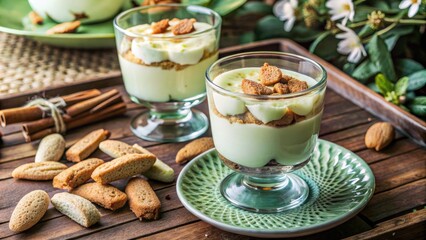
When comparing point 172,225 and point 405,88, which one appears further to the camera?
point 405,88

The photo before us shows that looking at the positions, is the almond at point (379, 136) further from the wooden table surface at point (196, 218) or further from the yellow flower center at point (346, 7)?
the yellow flower center at point (346, 7)

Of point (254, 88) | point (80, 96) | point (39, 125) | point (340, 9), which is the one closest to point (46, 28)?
point (80, 96)

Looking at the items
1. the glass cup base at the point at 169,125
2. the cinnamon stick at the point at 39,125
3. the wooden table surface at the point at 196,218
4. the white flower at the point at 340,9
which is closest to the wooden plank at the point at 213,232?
the wooden table surface at the point at 196,218

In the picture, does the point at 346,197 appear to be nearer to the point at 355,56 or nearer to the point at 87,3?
the point at 355,56

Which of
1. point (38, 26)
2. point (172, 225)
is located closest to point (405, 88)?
point (172, 225)

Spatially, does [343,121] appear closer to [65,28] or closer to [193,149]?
[193,149]

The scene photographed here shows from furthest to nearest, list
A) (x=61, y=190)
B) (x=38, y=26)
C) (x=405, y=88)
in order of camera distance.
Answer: (x=38, y=26) < (x=405, y=88) < (x=61, y=190)
